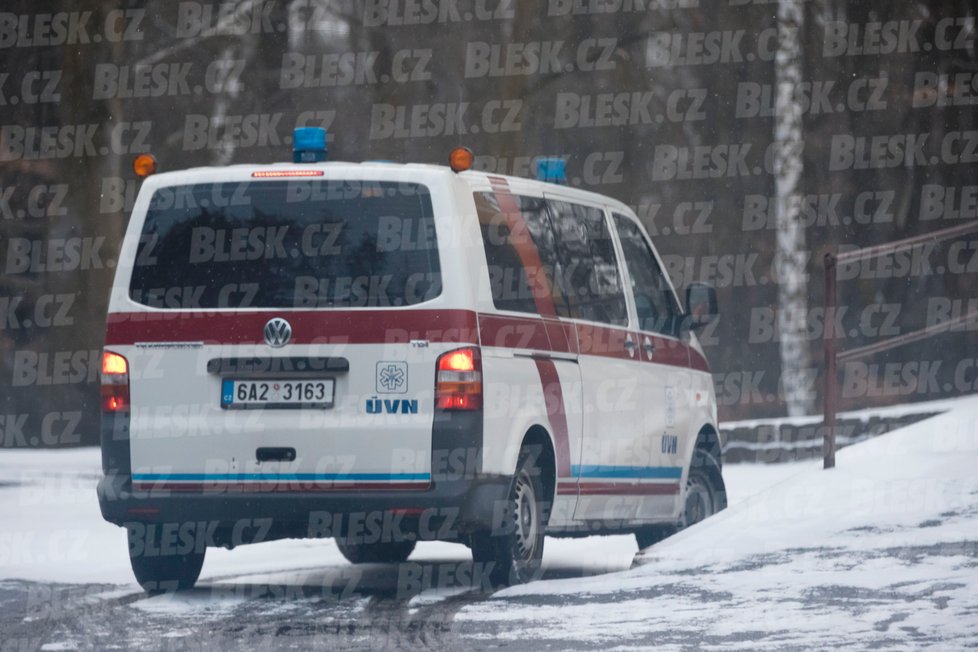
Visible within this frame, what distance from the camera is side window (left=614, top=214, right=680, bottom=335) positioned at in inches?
419

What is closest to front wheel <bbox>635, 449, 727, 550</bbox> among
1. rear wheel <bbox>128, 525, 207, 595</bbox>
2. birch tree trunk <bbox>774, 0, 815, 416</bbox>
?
rear wheel <bbox>128, 525, 207, 595</bbox>

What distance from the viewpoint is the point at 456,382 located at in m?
8.52

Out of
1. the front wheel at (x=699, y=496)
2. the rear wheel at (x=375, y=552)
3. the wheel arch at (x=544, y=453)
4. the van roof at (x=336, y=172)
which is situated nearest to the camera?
the van roof at (x=336, y=172)

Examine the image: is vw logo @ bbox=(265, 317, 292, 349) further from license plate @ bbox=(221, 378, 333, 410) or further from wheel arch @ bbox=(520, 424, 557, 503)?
wheel arch @ bbox=(520, 424, 557, 503)

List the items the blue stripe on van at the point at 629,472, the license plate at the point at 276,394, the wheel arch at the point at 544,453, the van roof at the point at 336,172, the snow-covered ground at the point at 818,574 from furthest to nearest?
the blue stripe on van at the point at 629,472 < the wheel arch at the point at 544,453 < the van roof at the point at 336,172 < the license plate at the point at 276,394 < the snow-covered ground at the point at 818,574

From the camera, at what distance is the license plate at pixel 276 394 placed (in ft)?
28.4

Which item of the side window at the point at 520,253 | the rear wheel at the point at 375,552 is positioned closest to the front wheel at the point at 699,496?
the rear wheel at the point at 375,552

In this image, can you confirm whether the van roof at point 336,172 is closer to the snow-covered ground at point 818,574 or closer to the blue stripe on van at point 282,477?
the blue stripe on van at point 282,477

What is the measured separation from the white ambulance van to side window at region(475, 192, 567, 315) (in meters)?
0.02

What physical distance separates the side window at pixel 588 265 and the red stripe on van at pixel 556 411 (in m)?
0.53

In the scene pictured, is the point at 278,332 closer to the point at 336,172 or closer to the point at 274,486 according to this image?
the point at 274,486

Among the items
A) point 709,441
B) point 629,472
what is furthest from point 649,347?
point 709,441

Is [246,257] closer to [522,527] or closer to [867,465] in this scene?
[522,527]

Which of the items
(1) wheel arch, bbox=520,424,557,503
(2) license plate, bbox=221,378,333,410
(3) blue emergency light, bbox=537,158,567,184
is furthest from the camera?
(3) blue emergency light, bbox=537,158,567,184
